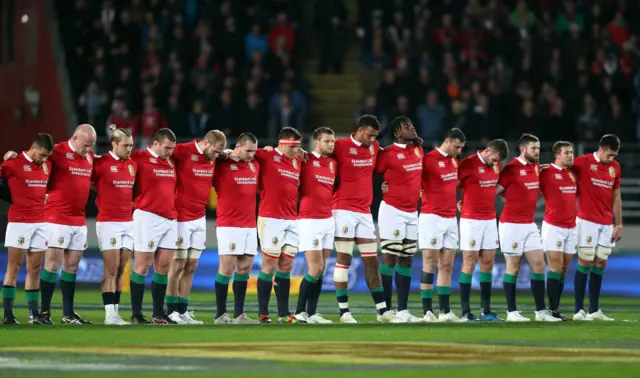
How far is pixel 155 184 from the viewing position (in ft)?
61.3

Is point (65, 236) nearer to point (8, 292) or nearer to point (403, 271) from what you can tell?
point (8, 292)

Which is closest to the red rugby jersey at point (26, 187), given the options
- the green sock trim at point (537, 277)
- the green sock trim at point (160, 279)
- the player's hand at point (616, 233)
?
the green sock trim at point (160, 279)

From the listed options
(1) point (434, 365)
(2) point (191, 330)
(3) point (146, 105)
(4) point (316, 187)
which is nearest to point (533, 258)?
(4) point (316, 187)

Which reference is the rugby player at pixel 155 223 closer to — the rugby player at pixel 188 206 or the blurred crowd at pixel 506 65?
the rugby player at pixel 188 206

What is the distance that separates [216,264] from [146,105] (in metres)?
4.50

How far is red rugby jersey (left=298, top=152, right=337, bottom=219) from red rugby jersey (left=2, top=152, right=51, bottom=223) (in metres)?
3.41

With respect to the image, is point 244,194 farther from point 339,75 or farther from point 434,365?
point 339,75

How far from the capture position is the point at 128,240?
18.5m

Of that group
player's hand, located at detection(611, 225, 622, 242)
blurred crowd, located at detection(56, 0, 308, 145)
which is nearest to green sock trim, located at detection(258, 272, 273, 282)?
player's hand, located at detection(611, 225, 622, 242)

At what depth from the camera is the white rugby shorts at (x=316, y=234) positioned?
1912cm

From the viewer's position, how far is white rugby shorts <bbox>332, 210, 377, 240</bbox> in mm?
19328

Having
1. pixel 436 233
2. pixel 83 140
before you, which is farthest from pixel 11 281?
pixel 436 233

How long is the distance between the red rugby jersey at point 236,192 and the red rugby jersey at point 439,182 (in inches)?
98.0

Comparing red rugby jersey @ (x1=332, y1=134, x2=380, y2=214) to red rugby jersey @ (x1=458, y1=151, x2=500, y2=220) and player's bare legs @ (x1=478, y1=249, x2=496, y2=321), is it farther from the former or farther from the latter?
player's bare legs @ (x1=478, y1=249, x2=496, y2=321)
